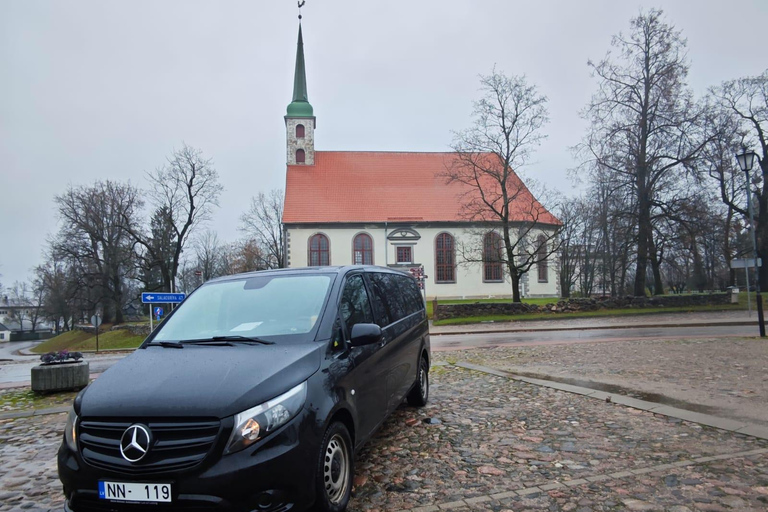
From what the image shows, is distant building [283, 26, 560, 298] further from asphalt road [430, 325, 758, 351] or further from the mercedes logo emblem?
the mercedes logo emblem

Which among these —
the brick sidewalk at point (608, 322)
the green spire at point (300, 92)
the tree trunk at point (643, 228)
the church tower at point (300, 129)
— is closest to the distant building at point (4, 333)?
the church tower at point (300, 129)

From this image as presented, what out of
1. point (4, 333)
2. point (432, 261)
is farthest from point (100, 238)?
point (4, 333)

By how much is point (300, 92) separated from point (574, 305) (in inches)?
1424

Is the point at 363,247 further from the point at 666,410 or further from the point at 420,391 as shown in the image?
the point at 666,410

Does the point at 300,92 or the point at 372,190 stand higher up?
the point at 300,92

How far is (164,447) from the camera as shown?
111 inches

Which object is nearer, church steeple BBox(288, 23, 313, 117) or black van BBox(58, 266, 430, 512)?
black van BBox(58, 266, 430, 512)

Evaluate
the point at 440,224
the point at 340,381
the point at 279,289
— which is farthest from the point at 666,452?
the point at 440,224

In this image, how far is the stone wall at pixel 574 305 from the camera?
28.1m

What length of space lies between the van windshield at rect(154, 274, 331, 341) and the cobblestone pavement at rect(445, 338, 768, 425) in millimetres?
5101

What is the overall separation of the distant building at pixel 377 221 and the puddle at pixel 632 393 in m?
36.6

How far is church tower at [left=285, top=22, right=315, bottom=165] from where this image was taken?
49.7 meters

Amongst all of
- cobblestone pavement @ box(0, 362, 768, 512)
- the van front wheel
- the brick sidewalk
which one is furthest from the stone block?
the brick sidewalk

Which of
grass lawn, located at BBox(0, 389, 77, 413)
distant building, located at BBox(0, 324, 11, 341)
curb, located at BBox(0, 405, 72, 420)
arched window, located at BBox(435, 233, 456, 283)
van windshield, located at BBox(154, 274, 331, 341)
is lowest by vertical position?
distant building, located at BBox(0, 324, 11, 341)
